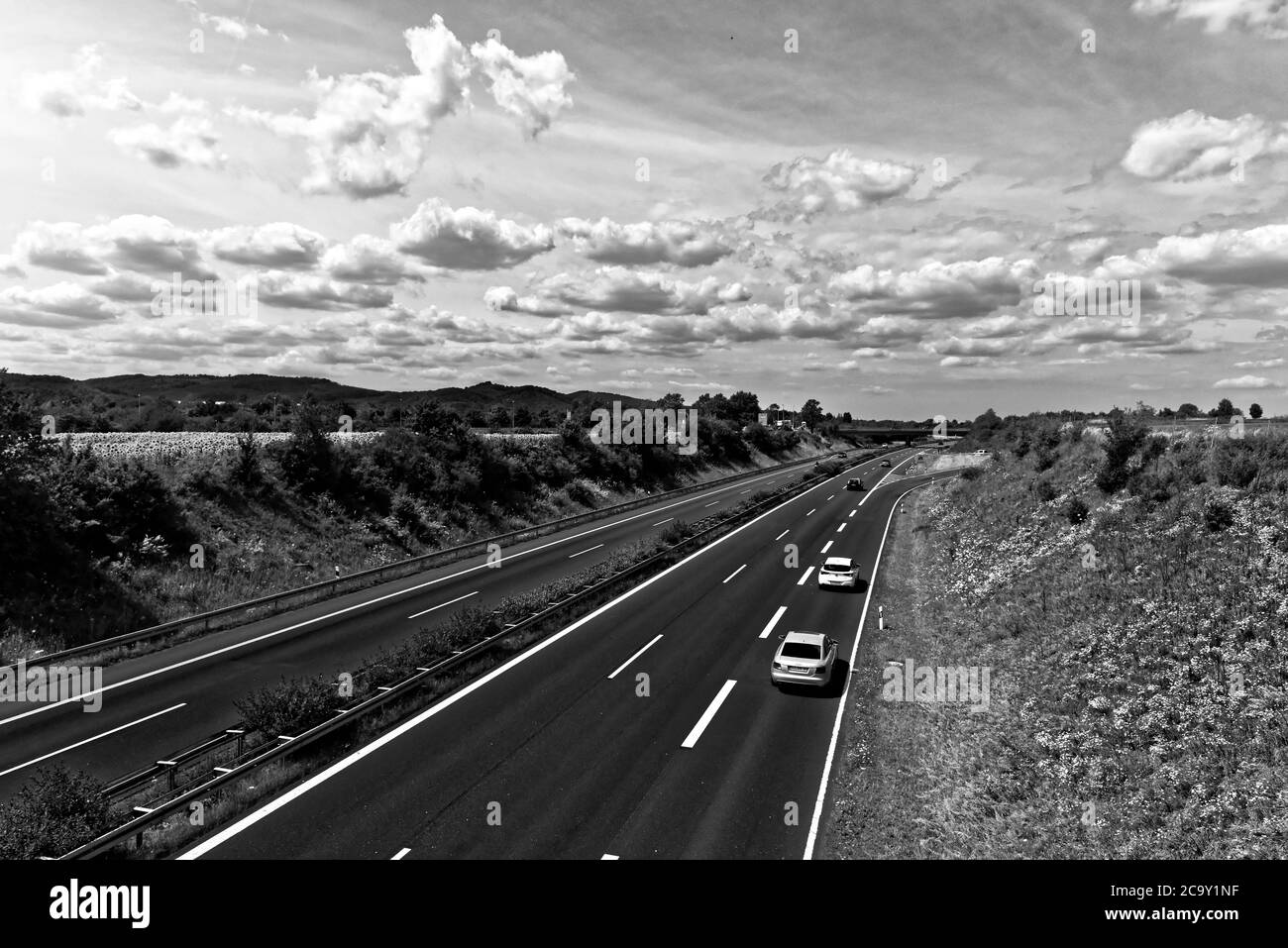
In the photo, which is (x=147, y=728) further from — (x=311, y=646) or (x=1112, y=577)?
(x=1112, y=577)

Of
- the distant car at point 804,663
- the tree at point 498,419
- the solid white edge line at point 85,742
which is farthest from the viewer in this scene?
the tree at point 498,419

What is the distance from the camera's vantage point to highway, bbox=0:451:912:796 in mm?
14547

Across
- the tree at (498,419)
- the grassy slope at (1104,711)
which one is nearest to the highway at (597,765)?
the grassy slope at (1104,711)

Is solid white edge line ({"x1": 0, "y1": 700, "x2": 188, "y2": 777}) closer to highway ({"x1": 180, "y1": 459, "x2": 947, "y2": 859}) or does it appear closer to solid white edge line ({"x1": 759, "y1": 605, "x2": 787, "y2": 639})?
highway ({"x1": 180, "y1": 459, "x2": 947, "y2": 859})

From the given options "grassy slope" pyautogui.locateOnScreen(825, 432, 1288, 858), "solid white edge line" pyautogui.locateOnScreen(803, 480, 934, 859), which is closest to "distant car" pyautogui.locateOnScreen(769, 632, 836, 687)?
"solid white edge line" pyautogui.locateOnScreen(803, 480, 934, 859)

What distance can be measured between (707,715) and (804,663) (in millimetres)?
3563

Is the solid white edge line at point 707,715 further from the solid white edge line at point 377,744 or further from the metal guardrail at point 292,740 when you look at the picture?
the metal guardrail at point 292,740

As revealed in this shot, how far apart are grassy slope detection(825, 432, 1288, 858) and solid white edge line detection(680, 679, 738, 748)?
3.40 meters

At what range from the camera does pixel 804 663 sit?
1930 centimetres

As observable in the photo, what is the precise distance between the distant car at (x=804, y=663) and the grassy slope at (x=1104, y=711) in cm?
127

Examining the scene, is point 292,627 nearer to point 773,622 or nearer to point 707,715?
point 707,715

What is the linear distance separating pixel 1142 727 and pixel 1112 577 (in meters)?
8.88

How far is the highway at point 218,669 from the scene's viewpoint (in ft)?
47.7
